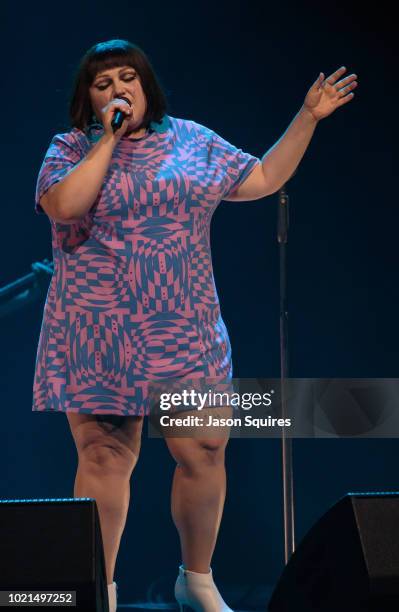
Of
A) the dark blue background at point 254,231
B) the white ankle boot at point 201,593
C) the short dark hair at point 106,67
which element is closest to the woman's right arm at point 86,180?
the short dark hair at point 106,67

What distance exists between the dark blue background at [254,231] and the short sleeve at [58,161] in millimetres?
817

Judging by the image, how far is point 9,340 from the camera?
116 inches

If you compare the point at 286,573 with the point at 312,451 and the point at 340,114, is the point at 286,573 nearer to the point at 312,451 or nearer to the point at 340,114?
the point at 312,451

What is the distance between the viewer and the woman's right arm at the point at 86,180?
1.96 m

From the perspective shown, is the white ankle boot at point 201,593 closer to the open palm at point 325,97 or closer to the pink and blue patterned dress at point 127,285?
the pink and blue patterned dress at point 127,285

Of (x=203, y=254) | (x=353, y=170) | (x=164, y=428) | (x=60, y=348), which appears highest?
(x=353, y=170)

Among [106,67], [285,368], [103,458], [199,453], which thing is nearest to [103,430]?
[103,458]

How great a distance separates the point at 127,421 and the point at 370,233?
1.24m

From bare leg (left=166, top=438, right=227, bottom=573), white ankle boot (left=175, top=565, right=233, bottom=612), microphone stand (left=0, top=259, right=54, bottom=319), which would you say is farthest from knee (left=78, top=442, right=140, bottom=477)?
microphone stand (left=0, top=259, right=54, bottom=319)

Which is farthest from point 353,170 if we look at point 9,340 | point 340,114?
point 9,340

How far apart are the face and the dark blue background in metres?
0.83

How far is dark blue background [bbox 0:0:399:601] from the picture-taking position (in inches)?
114

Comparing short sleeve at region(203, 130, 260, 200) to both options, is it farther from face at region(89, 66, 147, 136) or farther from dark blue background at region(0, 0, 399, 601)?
dark blue background at region(0, 0, 399, 601)

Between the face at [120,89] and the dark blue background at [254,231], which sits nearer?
the face at [120,89]
